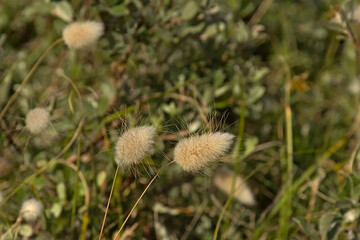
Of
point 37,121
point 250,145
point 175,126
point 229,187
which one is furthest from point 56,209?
point 250,145

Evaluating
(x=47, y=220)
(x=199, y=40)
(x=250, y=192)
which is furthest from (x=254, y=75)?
(x=47, y=220)

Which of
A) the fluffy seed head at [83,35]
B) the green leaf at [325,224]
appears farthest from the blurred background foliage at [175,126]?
the fluffy seed head at [83,35]

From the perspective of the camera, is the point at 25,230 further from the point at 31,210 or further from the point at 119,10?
the point at 119,10

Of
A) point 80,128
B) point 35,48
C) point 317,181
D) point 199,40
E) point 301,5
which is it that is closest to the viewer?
point 80,128

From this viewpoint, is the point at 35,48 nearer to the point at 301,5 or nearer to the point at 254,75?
the point at 254,75

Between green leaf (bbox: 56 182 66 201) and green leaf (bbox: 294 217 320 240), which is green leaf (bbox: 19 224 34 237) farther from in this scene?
green leaf (bbox: 294 217 320 240)

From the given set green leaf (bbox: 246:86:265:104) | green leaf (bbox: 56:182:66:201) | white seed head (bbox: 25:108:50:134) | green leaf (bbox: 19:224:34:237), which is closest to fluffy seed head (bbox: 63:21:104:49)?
white seed head (bbox: 25:108:50:134)

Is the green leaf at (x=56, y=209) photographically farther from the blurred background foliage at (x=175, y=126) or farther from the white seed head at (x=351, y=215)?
the white seed head at (x=351, y=215)
